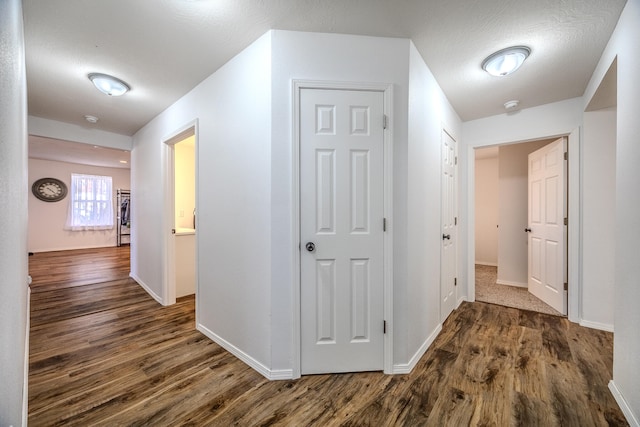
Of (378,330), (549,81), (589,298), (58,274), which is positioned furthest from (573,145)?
(58,274)

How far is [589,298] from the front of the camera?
2535 mm

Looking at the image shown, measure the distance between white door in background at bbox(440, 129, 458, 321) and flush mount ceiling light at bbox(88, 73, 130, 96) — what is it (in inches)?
127

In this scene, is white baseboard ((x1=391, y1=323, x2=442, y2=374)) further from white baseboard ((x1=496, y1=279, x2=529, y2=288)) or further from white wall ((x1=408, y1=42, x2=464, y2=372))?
white baseboard ((x1=496, y1=279, x2=529, y2=288))

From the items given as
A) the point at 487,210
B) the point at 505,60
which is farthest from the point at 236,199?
the point at 487,210

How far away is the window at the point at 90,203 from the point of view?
7.00 metres

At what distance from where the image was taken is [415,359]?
1.90m

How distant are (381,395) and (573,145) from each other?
3.16m

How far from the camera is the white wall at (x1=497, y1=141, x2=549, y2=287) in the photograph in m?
3.85

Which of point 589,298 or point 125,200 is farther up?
point 125,200

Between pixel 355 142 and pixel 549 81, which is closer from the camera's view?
pixel 355 142

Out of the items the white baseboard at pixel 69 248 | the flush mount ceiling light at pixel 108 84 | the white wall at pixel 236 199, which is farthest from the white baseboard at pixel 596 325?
the white baseboard at pixel 69 248

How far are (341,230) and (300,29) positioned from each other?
1.40 meters

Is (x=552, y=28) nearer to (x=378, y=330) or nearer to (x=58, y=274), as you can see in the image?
(x=378, y=330)

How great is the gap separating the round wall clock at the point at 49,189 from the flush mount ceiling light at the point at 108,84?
21.4 feet
